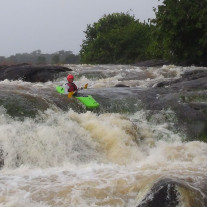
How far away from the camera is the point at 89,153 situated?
7938mm

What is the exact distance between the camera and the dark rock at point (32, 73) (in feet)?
58.5

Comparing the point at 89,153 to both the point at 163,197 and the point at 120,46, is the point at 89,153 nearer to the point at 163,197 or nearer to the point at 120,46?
the point at 163,197

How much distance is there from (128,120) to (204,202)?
4317mm

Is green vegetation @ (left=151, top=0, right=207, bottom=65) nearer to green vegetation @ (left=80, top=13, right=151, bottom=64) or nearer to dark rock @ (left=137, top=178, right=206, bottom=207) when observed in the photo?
green vegetation @ (left=80, top=13, right=151, bottom=64)

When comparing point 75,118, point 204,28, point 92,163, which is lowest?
point 92,163

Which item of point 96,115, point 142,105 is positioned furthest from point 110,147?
point 142,105

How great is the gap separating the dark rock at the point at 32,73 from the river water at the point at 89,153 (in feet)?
21.1

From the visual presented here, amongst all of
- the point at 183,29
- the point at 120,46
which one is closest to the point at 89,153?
the point at 183,29

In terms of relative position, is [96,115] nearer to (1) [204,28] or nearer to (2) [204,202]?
(2) [204,202]

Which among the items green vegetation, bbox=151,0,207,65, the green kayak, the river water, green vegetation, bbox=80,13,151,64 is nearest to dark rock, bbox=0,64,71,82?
green vegetation, bbox=151,0,207,65

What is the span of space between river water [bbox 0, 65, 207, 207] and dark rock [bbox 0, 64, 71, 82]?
6424 mm

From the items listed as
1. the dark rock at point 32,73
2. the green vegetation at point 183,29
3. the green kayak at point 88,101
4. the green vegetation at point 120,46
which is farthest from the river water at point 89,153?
the green vegetation at point 120,46

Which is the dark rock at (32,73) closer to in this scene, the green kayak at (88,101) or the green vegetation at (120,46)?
the green kayak at (88,101)

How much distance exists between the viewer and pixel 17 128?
26.2 ft
